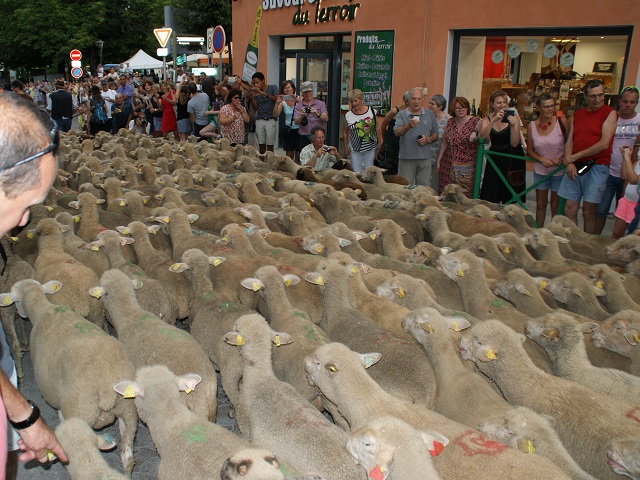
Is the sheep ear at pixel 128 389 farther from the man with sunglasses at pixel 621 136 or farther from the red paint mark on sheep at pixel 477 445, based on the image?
the man with sunglasses at pixel 621 136

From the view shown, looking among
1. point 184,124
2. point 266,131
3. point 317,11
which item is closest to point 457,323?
point 266,131

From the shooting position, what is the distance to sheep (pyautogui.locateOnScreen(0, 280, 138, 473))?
11.6ft

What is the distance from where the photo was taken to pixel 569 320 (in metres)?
4.00

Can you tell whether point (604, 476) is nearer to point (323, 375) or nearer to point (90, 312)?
point (323, 375)

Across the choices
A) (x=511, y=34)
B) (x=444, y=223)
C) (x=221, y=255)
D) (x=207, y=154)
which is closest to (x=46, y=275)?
(x=221, y=255)

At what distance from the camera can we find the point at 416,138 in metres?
9.03

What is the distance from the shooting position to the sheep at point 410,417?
2.72 metres

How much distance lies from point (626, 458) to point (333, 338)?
221 cm

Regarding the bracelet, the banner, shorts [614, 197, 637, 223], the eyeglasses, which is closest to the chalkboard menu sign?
the banner

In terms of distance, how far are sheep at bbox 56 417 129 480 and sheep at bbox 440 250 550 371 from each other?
3.01 m

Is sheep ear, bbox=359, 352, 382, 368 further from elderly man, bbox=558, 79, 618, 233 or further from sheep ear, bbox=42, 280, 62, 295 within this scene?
elderly man, bbox=558, 79, 618, 233

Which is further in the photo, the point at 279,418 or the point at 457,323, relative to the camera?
the point at 457,323

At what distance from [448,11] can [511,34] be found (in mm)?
1616

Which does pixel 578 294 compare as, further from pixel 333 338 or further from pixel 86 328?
pixel 86 328
